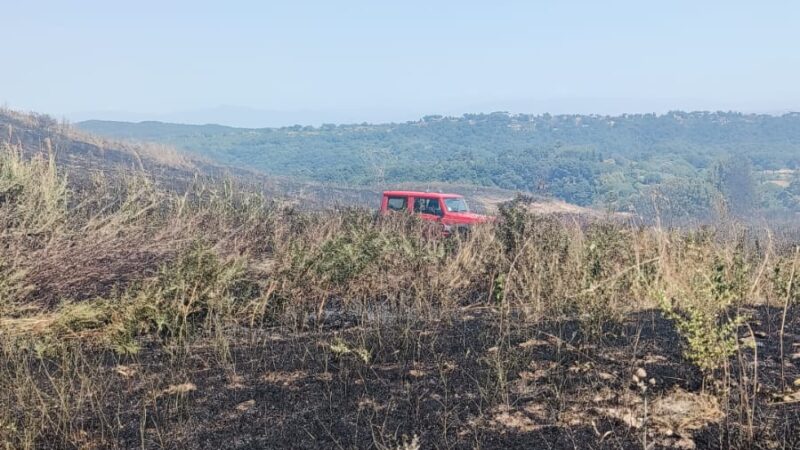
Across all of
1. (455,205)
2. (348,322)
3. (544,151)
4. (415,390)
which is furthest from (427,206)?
(544,151)

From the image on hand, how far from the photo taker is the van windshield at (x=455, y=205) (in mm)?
16656

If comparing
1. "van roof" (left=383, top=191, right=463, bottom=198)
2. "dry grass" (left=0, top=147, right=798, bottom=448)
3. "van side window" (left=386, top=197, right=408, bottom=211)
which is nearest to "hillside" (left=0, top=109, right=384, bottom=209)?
"van side window" (left=386, top=197, right=408, bottom=211)

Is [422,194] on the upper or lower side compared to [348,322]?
upper

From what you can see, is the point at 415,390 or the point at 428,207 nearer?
the point at 415,390

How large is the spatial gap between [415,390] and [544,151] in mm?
93867

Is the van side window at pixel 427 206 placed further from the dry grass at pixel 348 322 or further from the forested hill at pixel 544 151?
the forested hill at pixel 544 151

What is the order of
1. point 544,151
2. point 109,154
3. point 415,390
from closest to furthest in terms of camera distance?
point 415,390, point 109,154, point 544,151

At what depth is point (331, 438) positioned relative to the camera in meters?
3.45

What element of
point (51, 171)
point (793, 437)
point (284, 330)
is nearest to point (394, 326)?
point (284, 330)

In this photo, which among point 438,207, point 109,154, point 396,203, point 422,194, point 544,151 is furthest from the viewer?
point 544,151

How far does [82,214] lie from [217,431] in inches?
206

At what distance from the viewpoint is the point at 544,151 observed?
9481 cm

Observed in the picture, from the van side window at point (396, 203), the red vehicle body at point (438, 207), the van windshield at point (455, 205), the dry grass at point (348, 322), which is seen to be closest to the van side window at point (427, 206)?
the red vehicle body at point (438, 207)

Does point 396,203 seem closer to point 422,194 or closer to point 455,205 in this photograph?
point 422,194
